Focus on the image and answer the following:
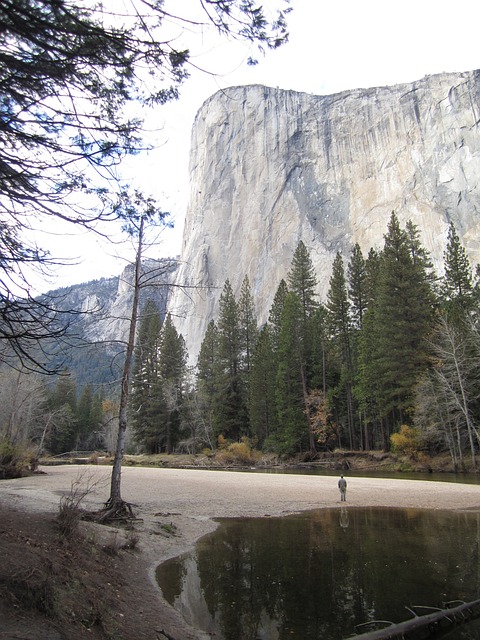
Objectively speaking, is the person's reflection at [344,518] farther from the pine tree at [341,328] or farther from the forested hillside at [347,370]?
the pine tree at [341,328]

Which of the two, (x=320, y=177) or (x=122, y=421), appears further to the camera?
(x=320, y=177)

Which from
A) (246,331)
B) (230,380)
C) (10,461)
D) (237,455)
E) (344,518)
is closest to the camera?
(344,518)

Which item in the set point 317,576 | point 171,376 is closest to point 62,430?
point 171,376

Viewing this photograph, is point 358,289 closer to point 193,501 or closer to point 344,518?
point 193,501

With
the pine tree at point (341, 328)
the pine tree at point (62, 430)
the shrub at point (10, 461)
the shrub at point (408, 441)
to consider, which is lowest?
the shrub at point (10, 461)

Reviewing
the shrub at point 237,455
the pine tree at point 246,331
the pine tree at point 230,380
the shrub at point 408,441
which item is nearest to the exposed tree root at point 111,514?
the shrub at point 408,441

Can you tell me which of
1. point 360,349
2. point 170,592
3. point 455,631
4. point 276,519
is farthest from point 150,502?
point 360,349

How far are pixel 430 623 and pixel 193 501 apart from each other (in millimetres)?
10063

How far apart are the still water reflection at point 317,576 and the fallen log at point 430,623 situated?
0.15 metres

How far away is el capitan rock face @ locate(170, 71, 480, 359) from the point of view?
6053 cm

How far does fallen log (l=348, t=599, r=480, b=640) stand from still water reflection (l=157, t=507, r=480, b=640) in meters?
0.15

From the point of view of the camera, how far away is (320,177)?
77.9m

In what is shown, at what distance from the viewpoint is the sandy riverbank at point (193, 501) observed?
7.52 m

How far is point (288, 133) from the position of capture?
85062 mm
